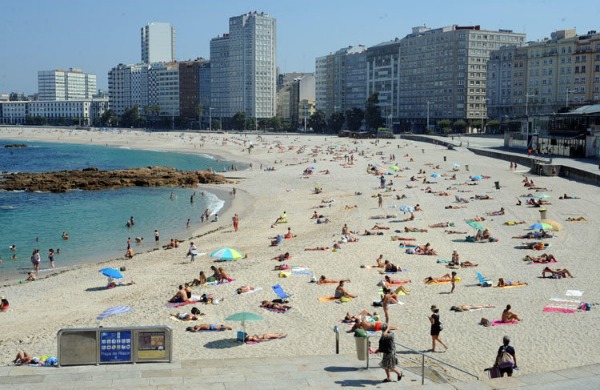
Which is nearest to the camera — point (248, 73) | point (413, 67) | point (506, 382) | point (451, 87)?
point (506, 382)

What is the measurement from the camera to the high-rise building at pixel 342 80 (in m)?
162

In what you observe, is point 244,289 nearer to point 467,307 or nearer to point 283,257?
point 283,257

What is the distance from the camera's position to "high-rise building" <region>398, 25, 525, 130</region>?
12900 cm

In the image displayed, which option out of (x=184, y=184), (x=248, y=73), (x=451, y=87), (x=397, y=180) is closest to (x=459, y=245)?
(x=397, y=180)

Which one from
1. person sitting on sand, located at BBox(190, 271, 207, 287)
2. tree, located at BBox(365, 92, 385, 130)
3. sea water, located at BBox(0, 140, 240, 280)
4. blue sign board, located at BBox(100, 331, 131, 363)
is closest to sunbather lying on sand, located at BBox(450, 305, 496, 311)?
person sitting on sand, located at BBox(190, 271, 207, 287)

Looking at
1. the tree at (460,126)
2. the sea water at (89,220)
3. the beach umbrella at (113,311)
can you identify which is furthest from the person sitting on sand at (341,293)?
the tree at (460,126)

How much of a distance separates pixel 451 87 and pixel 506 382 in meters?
123

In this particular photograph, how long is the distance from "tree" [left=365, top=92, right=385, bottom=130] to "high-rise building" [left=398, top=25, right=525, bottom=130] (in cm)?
629

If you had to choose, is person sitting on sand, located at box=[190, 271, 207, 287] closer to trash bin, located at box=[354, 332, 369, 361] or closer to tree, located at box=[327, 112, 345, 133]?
trash bin, located at box=[354, 332, 369, 361]

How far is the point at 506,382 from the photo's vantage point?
12133 mm

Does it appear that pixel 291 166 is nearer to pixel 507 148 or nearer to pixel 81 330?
pixel 507 148

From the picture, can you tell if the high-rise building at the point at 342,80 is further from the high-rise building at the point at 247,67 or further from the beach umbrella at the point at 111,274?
the beach umbrella at the point at 111,274

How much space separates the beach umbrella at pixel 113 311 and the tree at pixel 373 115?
125m

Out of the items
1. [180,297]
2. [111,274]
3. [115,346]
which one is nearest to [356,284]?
[180,297]
